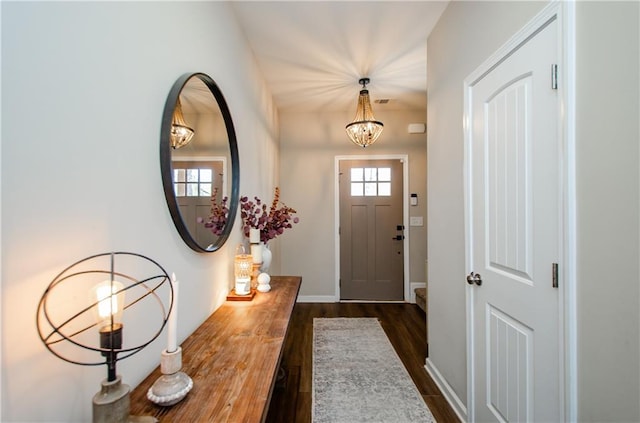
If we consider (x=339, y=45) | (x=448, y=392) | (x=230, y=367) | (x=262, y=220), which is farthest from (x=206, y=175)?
(x=448, y=392)

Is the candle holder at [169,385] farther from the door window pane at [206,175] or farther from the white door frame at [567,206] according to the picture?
the white door frame at [567,206]

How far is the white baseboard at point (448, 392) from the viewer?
5.63ft

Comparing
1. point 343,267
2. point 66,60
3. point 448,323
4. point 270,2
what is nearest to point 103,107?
point 66,60

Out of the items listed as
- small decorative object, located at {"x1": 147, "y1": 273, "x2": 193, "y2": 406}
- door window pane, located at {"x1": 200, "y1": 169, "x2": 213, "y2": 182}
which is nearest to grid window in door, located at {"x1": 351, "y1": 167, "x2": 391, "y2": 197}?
door window pane, located at {"x1": 200, "y1": 169, "x2": 213, "y2": 182}


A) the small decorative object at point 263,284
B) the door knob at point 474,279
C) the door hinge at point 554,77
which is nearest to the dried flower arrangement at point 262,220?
the small decorative object at point 263,284

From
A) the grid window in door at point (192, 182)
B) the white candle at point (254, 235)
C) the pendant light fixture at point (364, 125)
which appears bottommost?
the white candle at point (254, 235)

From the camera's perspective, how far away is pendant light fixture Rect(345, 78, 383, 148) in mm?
2926

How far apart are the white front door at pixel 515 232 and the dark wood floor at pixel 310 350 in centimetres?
53

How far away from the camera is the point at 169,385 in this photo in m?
0.78

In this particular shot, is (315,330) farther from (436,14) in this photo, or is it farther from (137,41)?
(436,14)

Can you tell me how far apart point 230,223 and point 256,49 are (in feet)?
5.53

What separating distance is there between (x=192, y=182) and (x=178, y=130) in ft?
0.80

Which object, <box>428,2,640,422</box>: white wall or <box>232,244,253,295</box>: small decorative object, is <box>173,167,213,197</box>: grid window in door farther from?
<box>428,2,640,422</box>: white wall

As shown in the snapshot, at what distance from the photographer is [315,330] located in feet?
9.83
